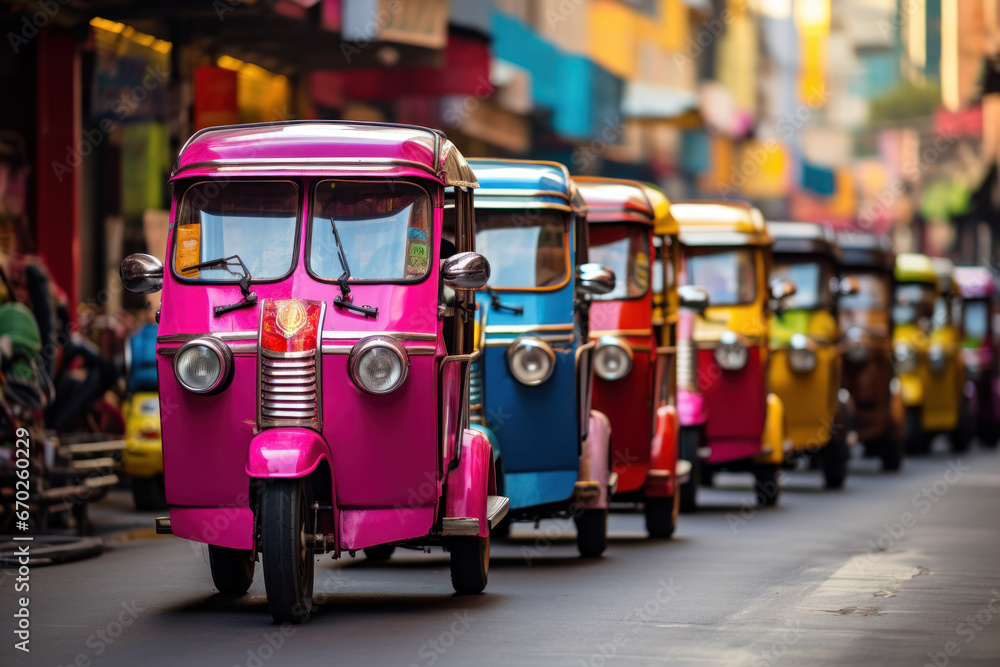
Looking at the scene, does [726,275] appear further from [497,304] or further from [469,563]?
[469,563]

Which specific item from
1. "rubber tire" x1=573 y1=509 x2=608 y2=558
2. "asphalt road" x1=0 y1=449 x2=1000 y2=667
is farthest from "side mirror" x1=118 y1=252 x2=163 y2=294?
"rubber tire" x1=573 y1=509 x2=608 y2=558

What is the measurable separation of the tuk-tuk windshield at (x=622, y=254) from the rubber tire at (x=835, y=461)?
20.7 ft

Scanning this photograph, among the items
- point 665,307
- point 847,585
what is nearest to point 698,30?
point 665,307

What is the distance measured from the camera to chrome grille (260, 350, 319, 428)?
860 centimetres

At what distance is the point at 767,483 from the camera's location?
1678cm

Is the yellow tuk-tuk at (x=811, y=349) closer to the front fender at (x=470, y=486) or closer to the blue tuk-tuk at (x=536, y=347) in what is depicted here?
the blue tuk-tuk at (x=536, y=347)

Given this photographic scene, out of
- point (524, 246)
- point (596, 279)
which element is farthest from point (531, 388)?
point (524, 246)

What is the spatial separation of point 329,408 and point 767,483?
349 inches

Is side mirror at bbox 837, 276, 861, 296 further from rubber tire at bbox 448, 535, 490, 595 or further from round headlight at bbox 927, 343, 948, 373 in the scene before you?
rubber tire at bbox 448, 535, 490, 595

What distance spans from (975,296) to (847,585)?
19.0 meters

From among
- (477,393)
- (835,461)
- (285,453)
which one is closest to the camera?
(285,453)

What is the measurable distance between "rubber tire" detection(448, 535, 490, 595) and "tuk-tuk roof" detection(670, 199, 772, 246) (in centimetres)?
740

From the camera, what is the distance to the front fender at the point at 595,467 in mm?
11500

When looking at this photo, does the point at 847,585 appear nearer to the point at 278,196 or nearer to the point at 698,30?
the point at 278,196
